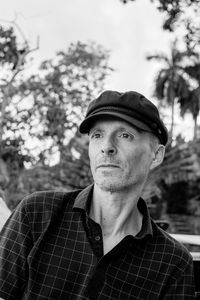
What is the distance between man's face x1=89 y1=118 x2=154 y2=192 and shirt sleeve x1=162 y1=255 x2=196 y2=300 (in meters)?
0.37

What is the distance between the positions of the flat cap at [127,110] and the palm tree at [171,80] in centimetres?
4142

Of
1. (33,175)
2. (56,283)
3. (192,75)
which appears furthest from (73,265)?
(192,75)

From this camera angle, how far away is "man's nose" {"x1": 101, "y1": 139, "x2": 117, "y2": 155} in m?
1.80

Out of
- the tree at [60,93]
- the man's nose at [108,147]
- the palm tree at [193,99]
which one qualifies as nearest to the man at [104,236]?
the man's nose at [108,147]

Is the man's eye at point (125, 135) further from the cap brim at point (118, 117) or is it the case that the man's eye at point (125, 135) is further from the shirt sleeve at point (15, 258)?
the shirt sleeve at point (15, 258)

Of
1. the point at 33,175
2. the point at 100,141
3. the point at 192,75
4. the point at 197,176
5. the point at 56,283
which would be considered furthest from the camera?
the point at 192,75

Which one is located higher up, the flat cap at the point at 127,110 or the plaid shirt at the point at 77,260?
the flat cap at the point at 127,110

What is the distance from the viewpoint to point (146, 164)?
191cm

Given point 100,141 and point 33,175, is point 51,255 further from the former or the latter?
point 33,175

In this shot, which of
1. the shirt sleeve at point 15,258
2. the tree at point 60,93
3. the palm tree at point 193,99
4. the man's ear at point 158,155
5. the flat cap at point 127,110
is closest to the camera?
the shirt sleeve at point 15,258

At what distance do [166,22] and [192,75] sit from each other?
125ft

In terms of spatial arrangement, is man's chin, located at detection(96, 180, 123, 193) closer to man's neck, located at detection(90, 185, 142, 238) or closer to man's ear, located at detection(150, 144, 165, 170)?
man's neck, located at detection(90, 185, 142, 238)

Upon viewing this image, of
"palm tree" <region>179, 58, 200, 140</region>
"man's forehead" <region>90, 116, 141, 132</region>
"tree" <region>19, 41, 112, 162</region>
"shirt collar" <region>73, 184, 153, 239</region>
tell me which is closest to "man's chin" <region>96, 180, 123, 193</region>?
"shirt collar" <region>73, 184, 153, 239</region>

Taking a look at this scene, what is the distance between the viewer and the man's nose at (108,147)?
1801mm
